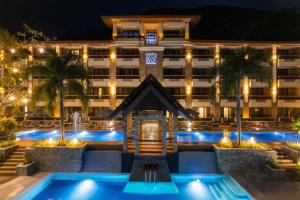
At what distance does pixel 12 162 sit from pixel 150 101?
975cm

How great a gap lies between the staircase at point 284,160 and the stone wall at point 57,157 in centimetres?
1259

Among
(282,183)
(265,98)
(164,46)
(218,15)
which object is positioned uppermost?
(218,15)

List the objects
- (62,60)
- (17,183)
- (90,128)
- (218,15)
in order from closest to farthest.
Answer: (17,183)
(62,60)
(90,128)
(218,15)

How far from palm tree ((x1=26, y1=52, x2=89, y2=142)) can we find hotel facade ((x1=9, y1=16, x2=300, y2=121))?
1932 cm

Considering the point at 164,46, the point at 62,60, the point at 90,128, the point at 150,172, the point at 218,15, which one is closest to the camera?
the point at 150,172

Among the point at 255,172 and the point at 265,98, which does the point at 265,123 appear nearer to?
the point at 265,98

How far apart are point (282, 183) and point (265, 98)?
27564mm

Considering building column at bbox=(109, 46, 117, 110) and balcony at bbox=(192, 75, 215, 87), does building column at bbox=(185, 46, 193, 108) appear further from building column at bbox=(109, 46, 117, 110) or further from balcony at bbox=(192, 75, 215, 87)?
building column at bbox=(109, 46, 117, 110)

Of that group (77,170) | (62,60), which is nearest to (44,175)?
(77,170)

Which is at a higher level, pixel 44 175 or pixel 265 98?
pixel 265 98

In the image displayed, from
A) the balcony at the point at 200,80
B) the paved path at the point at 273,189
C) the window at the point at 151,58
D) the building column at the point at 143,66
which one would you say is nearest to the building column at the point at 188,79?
the balcony at the point at 200,80

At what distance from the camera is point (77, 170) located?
61.4 feet

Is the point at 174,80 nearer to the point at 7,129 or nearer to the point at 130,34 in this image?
the point at 130,34

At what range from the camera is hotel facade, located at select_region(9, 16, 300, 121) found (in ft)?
132
